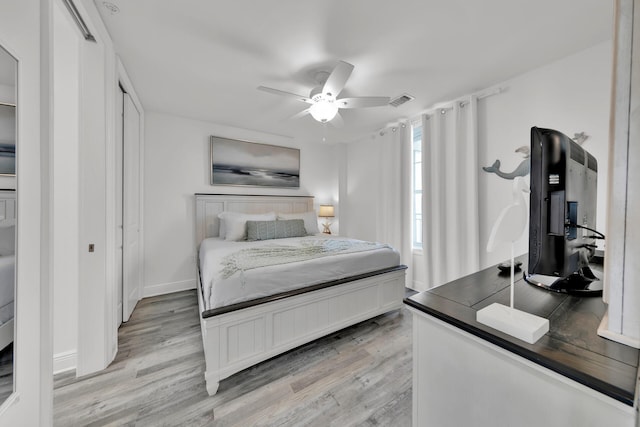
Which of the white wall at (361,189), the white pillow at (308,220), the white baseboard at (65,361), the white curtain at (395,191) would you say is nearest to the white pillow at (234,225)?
the white pillow at (308,220)

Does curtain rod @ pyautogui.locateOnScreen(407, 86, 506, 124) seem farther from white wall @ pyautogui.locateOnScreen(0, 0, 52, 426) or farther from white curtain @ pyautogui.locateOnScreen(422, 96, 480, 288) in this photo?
white wall @ pyautogui.locateOnScreen(0, 0, 52, 426)

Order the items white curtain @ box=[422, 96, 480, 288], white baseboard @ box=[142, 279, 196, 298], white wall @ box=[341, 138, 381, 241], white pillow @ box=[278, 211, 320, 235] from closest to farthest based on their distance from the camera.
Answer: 1. white curtain @ box=[422, 96, 480, 288]
2. white baseboard @ box=[142, 279, 196, 298]
3. white pillow @ box=[278, 211, 320, 235]
4. white wall @ box=[341, 138, 381, 241]

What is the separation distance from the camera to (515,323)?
2.16 feet

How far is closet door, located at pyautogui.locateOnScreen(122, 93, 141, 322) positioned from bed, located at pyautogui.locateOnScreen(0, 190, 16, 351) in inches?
68.1

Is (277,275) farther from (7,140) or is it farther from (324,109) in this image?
(324,109)

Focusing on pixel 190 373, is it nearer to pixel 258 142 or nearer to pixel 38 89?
pixel 38 89

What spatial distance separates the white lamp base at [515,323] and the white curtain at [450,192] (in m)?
2.26

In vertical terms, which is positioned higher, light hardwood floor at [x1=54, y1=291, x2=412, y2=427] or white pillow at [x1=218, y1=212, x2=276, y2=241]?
white pillow at [x1=218, y1=212, x2=276, y2=241]

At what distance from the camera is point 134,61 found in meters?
2.10

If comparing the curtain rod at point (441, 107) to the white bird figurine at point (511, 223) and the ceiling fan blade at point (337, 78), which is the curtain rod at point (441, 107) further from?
the white bird figurine at point (511, 223)

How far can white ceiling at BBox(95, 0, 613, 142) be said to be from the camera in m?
1.54

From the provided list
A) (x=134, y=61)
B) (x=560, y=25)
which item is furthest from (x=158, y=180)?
(x=560, y=25)

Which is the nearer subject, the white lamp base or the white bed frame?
the white lamp base

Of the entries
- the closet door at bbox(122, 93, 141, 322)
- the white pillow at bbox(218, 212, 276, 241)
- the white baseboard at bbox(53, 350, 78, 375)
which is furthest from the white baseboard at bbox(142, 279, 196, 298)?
the white baseboard at bbox(53, 350, 78, 375)
